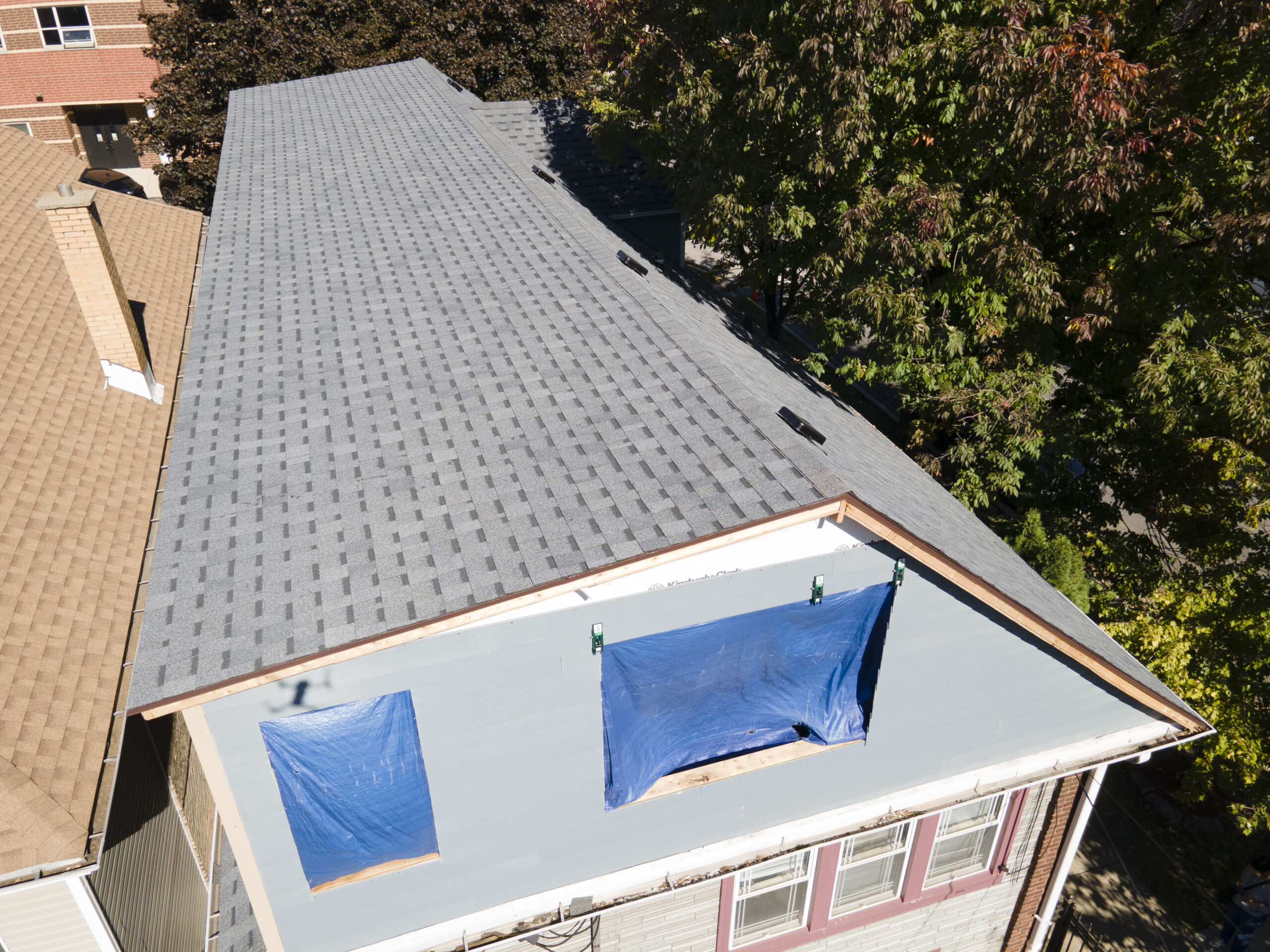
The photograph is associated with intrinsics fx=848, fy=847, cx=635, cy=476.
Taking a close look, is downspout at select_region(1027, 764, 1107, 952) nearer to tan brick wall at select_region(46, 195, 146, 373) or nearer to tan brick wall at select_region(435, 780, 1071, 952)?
tan brick wall at select_region(435, 780, 1071, 952)

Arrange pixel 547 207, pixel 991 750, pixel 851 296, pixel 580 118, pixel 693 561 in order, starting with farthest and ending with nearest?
pixel 580 118 < pixel 547 207 < pixel 851 296 < pixel 991 750 < pixel 693 561

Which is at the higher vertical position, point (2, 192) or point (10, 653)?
point (2, 192)

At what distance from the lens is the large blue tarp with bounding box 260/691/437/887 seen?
726 centimetres

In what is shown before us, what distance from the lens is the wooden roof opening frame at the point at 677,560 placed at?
6383 mm

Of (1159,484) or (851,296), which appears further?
(1159,484)

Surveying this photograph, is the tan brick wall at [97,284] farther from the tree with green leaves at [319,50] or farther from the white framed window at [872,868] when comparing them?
the tree with green leaves at [319,50]

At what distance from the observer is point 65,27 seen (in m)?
39.2

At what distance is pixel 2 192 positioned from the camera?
1628 cm

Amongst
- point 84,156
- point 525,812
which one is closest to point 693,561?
point 525,812

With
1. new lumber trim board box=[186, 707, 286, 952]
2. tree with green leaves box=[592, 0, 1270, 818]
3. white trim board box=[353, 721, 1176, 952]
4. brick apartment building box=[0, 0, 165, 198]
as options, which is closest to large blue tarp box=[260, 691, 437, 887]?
new lumber trim board box=[186, 707, 286, 952]

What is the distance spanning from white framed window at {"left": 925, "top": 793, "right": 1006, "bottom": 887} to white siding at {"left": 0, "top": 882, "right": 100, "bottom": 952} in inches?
368

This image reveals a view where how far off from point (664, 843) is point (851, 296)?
8.31 m

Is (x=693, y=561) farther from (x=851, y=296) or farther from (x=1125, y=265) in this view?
(x=1125, y=265)

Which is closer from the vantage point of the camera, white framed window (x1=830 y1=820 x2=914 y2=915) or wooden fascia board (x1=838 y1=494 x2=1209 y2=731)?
wooden fascia board (x1=838 y1=494 x2=1209 y2=731)
